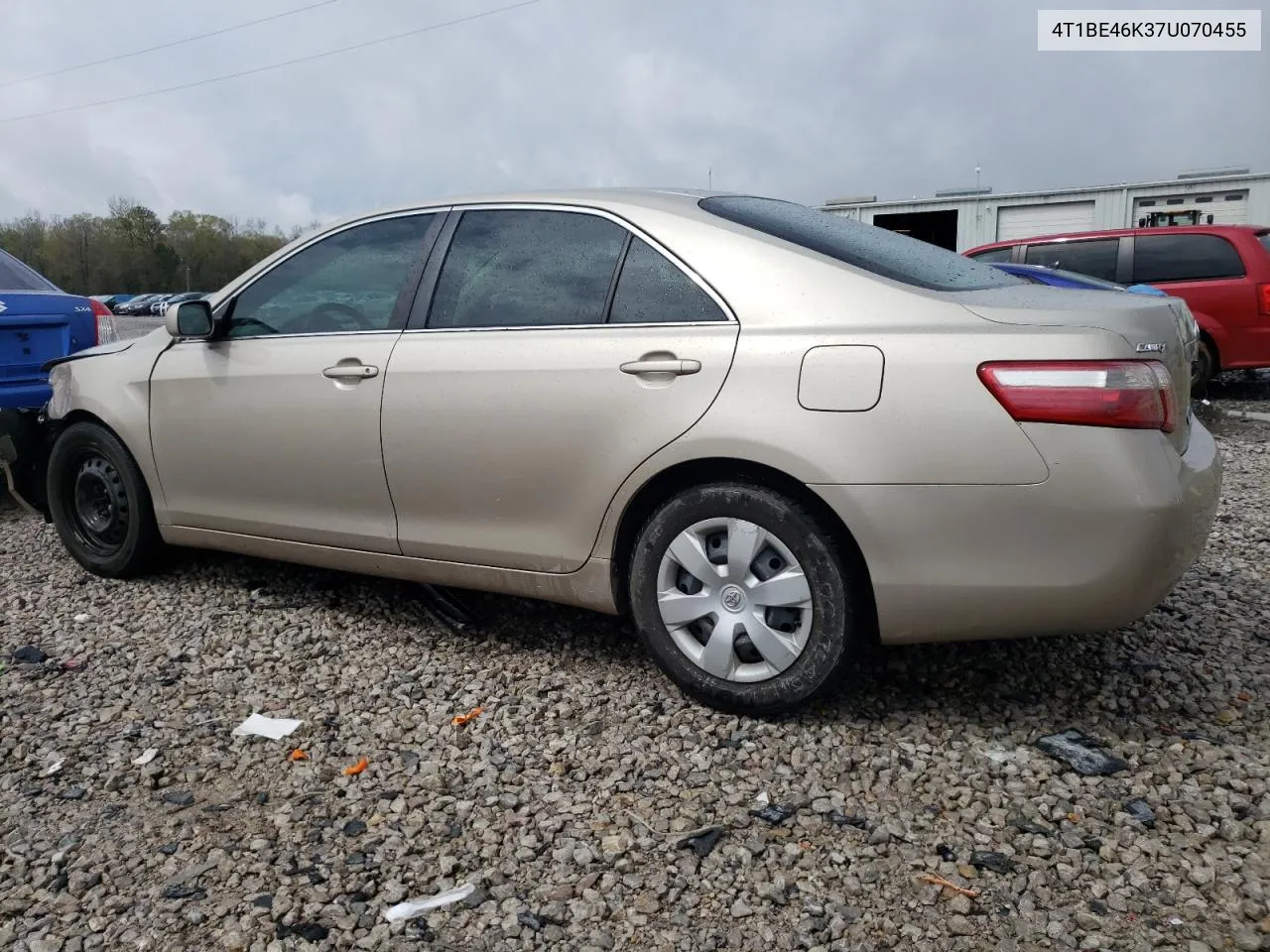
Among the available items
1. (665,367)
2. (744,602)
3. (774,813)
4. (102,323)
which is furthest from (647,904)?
(102,323)

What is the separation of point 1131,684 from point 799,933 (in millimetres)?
1724

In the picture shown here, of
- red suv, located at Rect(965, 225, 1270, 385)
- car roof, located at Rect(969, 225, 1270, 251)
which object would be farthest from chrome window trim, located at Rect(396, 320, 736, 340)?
car roof, located at Rect(969, 225, 1270, 251)

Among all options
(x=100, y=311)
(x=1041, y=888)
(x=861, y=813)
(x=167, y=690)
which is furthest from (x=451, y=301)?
(x=100, y=311)

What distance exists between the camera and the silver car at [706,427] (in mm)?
2664

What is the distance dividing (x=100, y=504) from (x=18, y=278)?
2746mm

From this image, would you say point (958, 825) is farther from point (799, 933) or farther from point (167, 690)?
point (167, 690)

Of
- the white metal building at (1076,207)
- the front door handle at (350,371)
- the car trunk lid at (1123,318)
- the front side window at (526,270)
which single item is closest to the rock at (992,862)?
the car trunk lid at (1123,318)

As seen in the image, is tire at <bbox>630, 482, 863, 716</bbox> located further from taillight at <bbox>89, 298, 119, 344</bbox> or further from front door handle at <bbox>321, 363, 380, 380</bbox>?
taillight at <bbox>89, 298, 119, 344</bbox>

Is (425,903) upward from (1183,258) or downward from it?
downward

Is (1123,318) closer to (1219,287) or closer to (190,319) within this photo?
(190,319)

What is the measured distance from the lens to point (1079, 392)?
260 centimetres

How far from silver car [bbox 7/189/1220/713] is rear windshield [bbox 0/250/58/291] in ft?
9.90

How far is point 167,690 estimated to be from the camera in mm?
3508

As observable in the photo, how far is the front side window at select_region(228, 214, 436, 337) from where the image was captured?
12.4 feet
